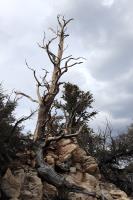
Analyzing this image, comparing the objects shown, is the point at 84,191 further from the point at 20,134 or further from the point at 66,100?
the point at 66,100

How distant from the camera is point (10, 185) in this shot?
1495cm

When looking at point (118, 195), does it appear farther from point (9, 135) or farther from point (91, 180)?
point (9, 135)

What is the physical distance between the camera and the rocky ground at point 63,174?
1521cm

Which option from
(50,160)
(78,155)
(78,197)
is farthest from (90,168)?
(78,197)

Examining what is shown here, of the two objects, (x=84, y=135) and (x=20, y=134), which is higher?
(x=84, y=135)

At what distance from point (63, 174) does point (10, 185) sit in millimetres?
4066

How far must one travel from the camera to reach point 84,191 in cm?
1766

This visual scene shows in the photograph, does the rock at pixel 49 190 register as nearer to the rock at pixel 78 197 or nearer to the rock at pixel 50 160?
the rock at pixel 78 197

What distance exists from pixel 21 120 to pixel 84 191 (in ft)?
12.2

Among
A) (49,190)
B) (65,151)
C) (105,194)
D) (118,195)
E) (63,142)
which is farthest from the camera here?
(63,142)

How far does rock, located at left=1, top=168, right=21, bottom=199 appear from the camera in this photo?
14.7m

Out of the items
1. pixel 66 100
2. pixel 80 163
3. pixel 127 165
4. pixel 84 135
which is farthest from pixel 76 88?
pixel 80 163

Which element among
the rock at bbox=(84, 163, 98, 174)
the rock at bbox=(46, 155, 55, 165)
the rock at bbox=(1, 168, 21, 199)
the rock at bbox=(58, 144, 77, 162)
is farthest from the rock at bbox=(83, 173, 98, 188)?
the rock at bbox=(1, 168, 21, 199)

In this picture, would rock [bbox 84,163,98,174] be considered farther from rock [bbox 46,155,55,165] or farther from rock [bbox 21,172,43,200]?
rock [bbox 21,172,43,200]
